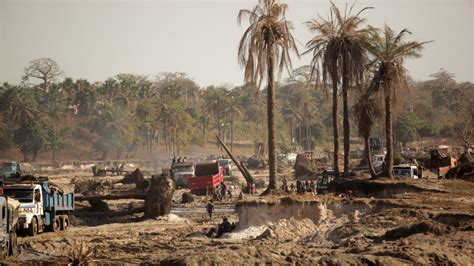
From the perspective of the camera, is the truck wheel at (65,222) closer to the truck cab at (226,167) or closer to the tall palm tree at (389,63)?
the tall palm tree at (389,63)

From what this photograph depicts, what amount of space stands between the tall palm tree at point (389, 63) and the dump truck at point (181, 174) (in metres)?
21.9

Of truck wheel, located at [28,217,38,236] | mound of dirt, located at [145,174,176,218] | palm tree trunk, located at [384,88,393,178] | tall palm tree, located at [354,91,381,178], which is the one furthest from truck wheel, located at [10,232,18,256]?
palm tree trunk, located at [384,88,393,178]

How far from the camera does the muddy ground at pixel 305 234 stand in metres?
20.4

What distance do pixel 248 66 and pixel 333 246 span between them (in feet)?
65.7

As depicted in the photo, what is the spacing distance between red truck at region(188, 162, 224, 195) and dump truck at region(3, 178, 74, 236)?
2048 cm

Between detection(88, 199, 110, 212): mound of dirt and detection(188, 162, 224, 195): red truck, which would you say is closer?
detection(88, 199, 110, 212): mound of dirt

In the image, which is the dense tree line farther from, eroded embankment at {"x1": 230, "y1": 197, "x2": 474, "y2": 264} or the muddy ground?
eroded embankment at {"x1": 230, "y1": 197, "x2": 474, "y2": 264}

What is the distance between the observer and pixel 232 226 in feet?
106

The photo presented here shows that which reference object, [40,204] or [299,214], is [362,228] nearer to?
[299,214]

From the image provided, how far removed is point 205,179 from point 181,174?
16.9 feet

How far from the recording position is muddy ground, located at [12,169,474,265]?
2044 centimetres

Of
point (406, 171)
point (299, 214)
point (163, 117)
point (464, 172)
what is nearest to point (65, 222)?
point (299, 214)

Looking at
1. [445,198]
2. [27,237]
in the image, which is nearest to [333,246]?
[445,198]

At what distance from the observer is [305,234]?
29.4 m
